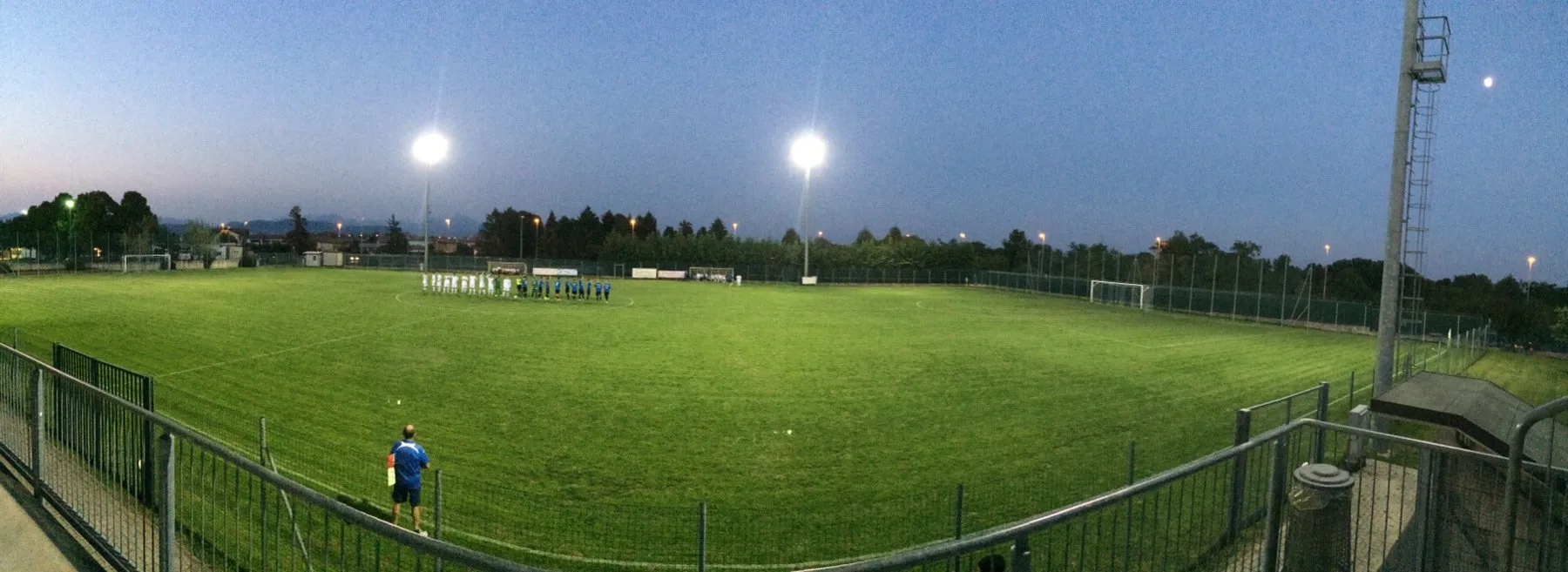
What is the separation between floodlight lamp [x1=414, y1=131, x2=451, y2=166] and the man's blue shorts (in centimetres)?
4846

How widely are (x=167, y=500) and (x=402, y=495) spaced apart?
→ 4625mm

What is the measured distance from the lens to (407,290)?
148 feet

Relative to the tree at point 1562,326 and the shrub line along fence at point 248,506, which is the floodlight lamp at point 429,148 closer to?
the shrub line along fence at point 248,506

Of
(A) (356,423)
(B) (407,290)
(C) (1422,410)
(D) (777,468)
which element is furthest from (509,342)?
(B) (407,290)

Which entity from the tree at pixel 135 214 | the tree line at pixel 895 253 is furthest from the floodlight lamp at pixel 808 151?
the tree at pixel 135 214

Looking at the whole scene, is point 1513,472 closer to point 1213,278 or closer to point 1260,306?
point 1260,306

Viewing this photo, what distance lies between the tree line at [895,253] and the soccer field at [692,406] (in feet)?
22.5

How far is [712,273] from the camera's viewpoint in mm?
79812

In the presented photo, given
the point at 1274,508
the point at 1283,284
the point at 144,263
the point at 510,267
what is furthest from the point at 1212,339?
the point at 144,263

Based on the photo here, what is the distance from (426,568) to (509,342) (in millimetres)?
15315

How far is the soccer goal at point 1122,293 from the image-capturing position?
50000 mm

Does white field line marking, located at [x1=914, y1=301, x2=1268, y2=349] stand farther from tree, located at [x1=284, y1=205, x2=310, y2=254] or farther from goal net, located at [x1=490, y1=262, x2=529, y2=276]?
tree, located at [x1=284, y1=205, x2=310, y2=254]

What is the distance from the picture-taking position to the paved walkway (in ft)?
16.9

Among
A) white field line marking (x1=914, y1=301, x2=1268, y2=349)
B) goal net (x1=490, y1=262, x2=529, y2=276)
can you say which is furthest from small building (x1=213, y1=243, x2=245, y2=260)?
white field line marking (x1=914, y1=301, x2=1268, y2=349)
